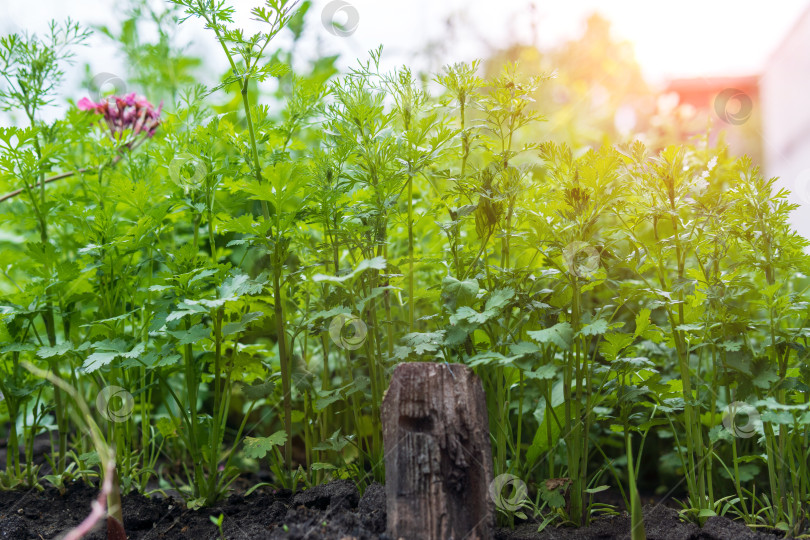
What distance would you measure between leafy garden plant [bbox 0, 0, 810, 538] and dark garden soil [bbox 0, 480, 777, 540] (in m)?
0.04

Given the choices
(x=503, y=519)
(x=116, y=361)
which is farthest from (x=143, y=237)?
(x=503, y=519)

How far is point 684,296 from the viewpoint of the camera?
47.7 inches

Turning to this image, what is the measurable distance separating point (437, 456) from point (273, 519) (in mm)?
463

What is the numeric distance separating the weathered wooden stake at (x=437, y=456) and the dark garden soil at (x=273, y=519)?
0.07 m

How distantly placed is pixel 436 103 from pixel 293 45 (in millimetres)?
1169

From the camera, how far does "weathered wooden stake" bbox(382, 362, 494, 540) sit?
889 mm

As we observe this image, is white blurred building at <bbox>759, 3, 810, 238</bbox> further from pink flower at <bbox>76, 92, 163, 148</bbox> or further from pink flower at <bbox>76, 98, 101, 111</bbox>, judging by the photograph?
pink flower at <bbox>76, 98, 101, 111</bbox>

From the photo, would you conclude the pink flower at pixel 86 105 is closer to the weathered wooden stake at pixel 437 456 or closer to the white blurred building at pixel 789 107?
the weathered wooden stake at pixel 437 456

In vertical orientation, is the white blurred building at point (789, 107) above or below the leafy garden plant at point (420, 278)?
above

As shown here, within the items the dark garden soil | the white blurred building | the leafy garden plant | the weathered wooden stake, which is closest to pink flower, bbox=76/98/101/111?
the leafy garden plant

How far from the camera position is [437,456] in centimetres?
90

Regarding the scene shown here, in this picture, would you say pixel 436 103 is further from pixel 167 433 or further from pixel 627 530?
pixel 167 433

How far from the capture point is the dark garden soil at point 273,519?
3.17 ft

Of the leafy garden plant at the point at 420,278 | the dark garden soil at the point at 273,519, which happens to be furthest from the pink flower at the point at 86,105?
the dark garden soil at the point at 273,519
